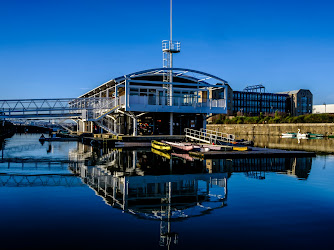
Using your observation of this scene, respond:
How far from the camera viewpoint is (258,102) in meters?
149

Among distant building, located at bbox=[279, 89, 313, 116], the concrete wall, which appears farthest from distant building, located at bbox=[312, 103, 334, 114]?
the concrete wall

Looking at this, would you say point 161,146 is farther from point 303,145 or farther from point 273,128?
point 273,128

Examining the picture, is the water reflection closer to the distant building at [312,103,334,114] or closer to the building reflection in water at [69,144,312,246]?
the building reflection in water at [69,144,312,246]

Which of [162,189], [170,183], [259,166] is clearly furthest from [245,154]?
[162,189]

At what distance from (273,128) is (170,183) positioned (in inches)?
3182

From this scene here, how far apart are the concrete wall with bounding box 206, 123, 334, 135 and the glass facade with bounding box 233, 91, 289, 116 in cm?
4127

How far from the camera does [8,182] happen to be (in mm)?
16359

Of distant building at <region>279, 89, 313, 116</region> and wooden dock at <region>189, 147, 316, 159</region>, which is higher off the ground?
distant building at <region>279, 89, 313, 116</region>

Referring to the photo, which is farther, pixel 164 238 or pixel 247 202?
pixel 247 202

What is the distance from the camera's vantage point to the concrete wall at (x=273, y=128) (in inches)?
3063

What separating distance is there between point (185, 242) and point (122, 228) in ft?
6.35

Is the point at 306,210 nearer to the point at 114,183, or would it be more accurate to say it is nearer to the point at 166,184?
the point at 166,184

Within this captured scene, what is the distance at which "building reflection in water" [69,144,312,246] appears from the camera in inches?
427

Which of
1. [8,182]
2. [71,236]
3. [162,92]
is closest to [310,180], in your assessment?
[71,236]
